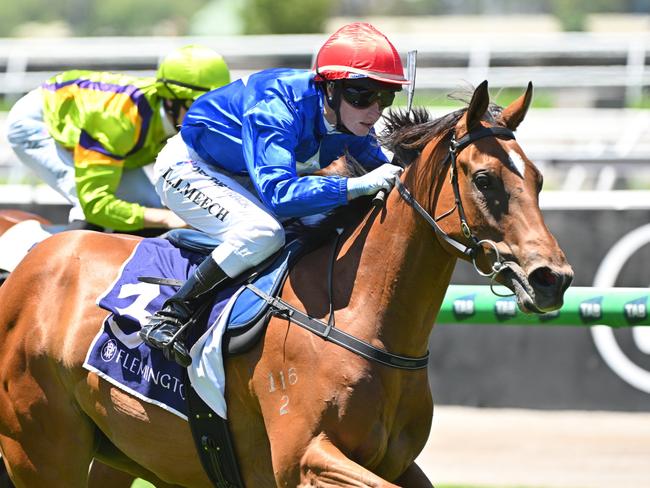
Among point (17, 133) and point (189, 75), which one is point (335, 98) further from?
point (17, 133)

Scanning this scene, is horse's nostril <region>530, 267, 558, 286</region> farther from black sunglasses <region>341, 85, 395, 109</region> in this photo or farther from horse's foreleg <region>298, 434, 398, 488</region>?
black sunglasses <region>341, 85, 395, 109</region>

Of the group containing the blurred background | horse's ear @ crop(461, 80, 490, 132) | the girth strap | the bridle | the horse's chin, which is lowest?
the girth strap

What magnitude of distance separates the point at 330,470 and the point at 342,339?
456mm

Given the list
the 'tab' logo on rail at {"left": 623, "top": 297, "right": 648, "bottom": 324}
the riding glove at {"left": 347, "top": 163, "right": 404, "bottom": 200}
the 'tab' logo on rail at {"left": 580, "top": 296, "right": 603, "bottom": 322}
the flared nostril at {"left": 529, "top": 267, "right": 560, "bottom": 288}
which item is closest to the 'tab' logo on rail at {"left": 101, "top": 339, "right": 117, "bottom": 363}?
the riding glove at {"left": 347, "top": 163, "right": 404, "bottom": 200}

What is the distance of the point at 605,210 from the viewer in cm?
830

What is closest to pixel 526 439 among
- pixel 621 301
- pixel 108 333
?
pixel 621 301

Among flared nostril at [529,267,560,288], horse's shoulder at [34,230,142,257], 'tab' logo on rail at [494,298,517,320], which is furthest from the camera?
'tab' logo on rail at [494,298,517,320]

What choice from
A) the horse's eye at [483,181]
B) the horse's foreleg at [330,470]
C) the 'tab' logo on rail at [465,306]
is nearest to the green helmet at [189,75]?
the 'tab' logo on rail at [465,306]

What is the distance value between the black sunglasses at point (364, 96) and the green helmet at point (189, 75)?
6.06 ft

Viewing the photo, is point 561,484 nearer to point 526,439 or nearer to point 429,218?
→ point 526,439

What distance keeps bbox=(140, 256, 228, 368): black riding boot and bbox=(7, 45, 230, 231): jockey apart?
143 cm

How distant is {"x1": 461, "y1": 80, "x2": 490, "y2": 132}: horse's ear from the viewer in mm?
3777

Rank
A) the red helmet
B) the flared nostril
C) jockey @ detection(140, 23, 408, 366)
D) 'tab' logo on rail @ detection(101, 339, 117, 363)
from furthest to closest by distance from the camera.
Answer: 1. 'tab' logo on rail @ detection(101, 339, 117, 363)
2. the red helmet
3. jockey @ detection(140, 23, 408, 366)
4. the flared nostril

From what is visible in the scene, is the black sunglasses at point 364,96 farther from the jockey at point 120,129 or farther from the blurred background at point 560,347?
the jockey at point 120,129
